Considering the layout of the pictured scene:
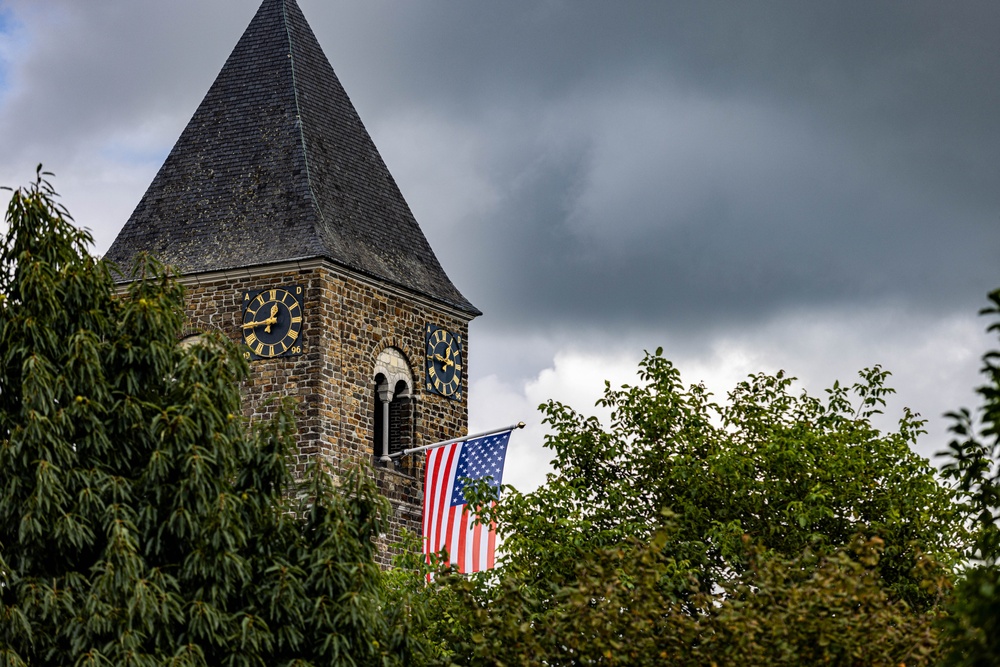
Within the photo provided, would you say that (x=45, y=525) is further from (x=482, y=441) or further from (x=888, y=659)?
(x=482, y=441)

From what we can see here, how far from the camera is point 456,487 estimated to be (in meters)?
35.9

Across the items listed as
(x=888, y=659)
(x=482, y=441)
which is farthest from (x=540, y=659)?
(x=482, y=441)

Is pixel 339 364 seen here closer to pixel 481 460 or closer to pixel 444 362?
pixel 444 362

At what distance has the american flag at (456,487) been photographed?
34344mm

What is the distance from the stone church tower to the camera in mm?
39438

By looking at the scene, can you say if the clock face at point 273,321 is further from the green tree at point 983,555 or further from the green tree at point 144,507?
the green tree at point 983,555

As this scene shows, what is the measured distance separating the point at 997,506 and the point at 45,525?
454 inches

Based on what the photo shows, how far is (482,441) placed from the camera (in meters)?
36.3

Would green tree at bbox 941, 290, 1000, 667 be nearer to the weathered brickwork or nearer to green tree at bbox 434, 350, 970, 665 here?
green tree at bbox 434, 350, 970, 665

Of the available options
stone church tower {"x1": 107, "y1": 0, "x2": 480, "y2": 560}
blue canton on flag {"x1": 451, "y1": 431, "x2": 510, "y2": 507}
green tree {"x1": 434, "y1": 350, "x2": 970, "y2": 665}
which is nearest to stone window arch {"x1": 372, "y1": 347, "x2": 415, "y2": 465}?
stone church tower {"x1": 107, "y1": 0, "x2": 480, "y2": 560}

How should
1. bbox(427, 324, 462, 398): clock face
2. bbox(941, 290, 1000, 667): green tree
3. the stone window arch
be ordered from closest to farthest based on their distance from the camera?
bbox(941, 290, 1000, 667): green tree, the stone window arch, bbox(427, 324, 462, 398): clock face

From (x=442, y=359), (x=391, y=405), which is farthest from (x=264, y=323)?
(x=442, y=359)

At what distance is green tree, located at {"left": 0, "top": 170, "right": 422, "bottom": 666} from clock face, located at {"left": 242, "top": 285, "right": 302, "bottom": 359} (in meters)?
17.0

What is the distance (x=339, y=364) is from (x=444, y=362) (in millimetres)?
4043
